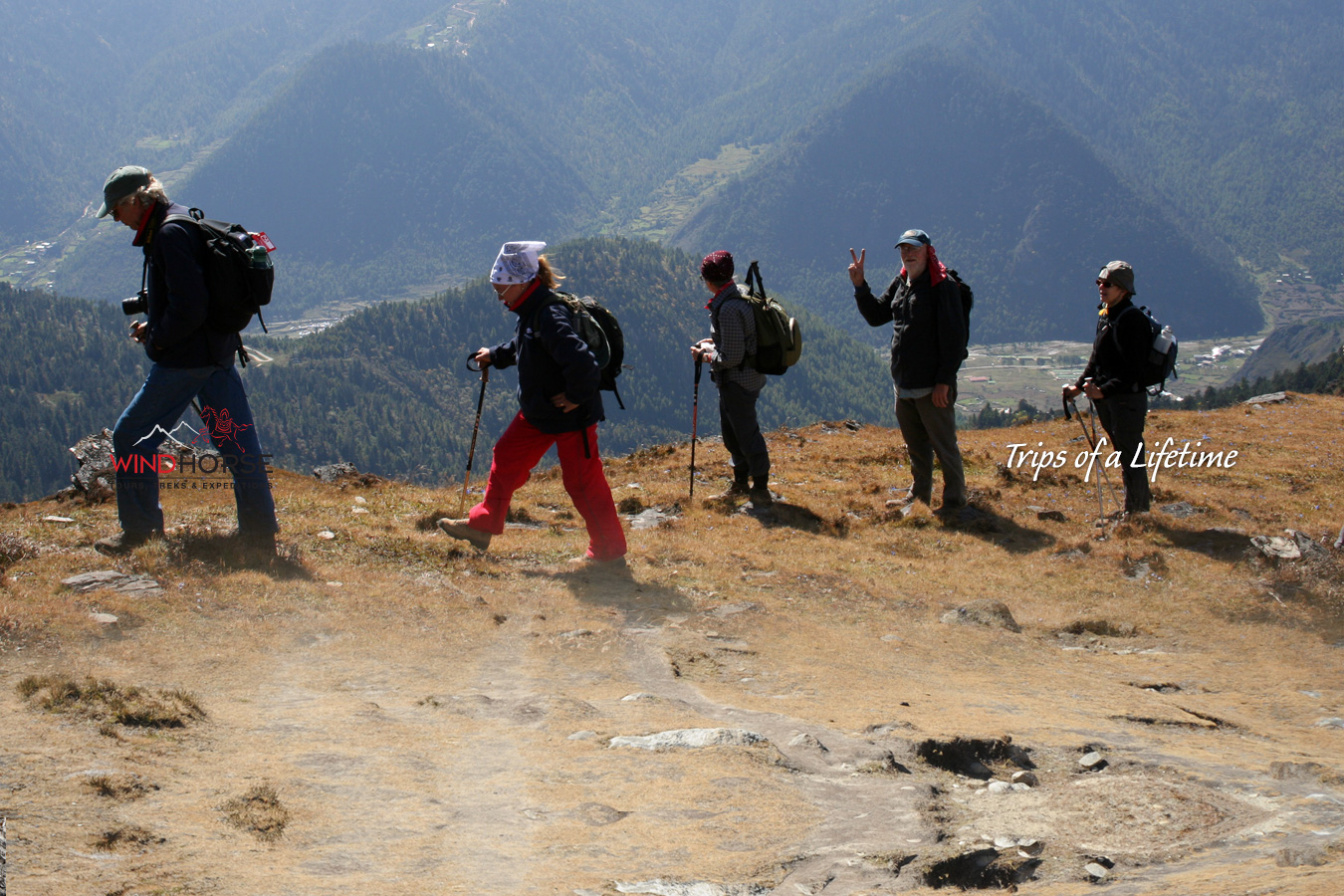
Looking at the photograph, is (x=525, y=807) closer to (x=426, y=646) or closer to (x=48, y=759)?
(x=48, y=759)

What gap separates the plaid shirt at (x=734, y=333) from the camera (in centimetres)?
1327

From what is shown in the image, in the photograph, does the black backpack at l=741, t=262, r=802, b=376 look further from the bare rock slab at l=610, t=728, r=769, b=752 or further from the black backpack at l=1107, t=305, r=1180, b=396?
the bare rock slab at l=610, t=728, r=769, b=752

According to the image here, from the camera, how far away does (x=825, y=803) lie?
594 centimetres

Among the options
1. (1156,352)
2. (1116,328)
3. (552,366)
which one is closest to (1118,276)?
(1116,328)

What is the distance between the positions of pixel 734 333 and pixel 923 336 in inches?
105

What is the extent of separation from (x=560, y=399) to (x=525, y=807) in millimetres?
5178

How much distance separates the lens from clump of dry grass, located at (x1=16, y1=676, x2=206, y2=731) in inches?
247

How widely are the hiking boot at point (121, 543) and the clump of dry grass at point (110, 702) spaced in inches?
139

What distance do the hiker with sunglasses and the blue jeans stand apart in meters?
10.5

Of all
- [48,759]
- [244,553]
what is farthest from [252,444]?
[48,759]

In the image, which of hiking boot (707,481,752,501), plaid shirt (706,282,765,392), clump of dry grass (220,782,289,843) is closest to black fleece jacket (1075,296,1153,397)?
plaid shirt (706,282,765,392)

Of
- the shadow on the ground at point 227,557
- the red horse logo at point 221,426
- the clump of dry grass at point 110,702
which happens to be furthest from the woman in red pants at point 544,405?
the clump of dry grass at point 110,702

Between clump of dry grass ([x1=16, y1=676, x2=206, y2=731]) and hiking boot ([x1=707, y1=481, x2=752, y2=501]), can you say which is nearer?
clump of dry grass ([x1=16, y1=676, x2=206, y2=731])

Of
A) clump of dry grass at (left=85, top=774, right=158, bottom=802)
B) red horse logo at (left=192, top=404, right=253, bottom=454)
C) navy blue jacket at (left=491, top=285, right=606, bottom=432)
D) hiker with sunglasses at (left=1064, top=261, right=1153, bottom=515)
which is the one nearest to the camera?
clump of dry grass at (left=85, top=774, right=158, bottom=802)
